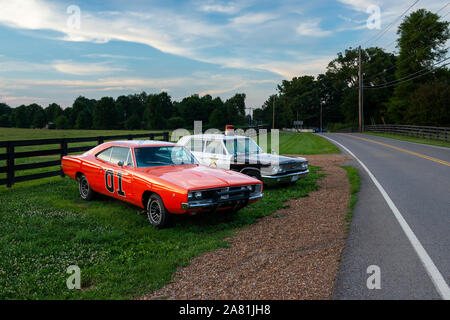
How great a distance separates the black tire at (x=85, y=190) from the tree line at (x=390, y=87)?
41.8 m

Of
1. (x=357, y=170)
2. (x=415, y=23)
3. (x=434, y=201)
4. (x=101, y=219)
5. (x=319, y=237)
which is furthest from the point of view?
(x=415, y=23)

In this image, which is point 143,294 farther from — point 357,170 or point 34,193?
point 357,170

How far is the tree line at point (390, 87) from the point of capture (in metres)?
41.2

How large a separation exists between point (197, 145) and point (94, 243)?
5324mm

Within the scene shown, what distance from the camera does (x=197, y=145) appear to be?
10.4 meters

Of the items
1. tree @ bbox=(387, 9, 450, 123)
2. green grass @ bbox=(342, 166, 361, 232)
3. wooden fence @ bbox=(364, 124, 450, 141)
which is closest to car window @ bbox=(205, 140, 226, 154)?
green grass @ bbox=(342, 166, 361, 232)

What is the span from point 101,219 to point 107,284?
2.87m

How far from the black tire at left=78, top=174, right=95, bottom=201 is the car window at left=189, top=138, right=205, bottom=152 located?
321cm

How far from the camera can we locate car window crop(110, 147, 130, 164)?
752 centimetres

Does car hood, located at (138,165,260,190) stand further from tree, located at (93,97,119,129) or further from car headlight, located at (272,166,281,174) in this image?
tree, located at (93,97,119,129)

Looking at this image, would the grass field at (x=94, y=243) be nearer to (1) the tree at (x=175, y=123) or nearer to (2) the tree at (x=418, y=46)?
(2) the tree at (x=418, y=46)

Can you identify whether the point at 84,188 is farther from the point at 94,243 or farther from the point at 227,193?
the point at 227,193

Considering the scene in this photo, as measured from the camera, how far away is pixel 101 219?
6812 millimetres
